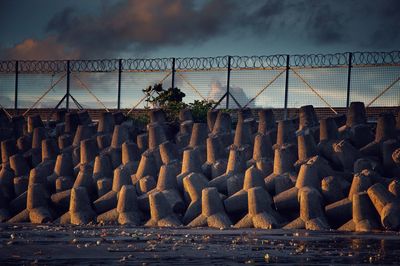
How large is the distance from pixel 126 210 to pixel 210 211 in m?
2.40

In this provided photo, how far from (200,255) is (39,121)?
1639cm

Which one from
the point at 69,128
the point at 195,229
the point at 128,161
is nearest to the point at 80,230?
the point at 195,229

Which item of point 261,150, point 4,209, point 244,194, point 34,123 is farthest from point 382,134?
point 34,123

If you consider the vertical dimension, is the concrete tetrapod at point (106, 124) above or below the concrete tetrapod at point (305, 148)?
above

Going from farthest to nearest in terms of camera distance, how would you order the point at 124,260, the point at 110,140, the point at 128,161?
1. the point at 110,140
2. the point at 128,161
3. the point at 124,260

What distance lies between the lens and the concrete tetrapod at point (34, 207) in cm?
2673

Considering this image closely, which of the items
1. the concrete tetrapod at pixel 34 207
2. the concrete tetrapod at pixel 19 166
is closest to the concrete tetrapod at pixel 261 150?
the concrete tetrapod at pixel 34 207

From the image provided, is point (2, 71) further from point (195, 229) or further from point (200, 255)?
point (200, 255)

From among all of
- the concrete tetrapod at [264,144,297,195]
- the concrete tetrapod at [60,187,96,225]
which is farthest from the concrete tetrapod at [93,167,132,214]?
the concrete tetrapod at [264,144,297,195]

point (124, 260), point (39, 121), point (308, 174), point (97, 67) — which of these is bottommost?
→ point (124, 260)

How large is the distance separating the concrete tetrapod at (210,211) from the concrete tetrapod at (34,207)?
4.59 metres

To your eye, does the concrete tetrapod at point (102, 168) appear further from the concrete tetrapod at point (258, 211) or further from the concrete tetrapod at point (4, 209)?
the concrete tetrapod at point (258, 211)

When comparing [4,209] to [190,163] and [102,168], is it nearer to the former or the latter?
[102,168]

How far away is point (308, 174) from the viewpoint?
2397 centimetres
